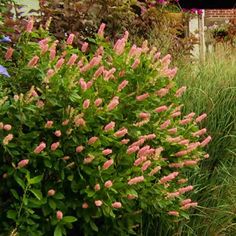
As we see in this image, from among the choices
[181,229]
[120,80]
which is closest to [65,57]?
[120,80]

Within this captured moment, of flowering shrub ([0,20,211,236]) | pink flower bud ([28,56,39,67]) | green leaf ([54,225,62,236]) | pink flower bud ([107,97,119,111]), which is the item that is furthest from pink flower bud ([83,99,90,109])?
green leaf ([54,225,62,236])

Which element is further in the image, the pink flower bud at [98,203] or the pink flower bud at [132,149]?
the pink flower bud at [132,149]

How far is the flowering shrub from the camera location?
3.01 meters

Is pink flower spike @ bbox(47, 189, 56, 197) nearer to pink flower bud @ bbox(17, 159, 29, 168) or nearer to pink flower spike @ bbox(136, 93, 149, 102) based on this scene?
pink flower bud @ bbox(17, 159, 29, 168)

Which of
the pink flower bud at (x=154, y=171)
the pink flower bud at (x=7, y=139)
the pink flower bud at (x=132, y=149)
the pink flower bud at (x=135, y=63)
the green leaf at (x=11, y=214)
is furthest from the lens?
the pink flower bud at (x=135, y=63)

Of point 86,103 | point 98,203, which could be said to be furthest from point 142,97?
point 98,203

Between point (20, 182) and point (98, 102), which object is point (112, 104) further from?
point (20, 182)

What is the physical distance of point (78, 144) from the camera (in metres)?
3.09

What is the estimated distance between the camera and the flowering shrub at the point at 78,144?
3.01 metres

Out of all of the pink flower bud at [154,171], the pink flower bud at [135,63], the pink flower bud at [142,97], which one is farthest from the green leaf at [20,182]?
the pink flower bud at [135,63]

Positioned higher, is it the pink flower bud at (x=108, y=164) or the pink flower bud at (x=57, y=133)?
the pink flower bud at (x=57, y=133)

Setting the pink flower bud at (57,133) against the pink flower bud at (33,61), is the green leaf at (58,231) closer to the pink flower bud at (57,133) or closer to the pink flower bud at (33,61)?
the pink flower bud at (57,133)

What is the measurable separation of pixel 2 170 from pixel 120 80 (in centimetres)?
86

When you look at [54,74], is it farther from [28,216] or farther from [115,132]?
[28,216]
